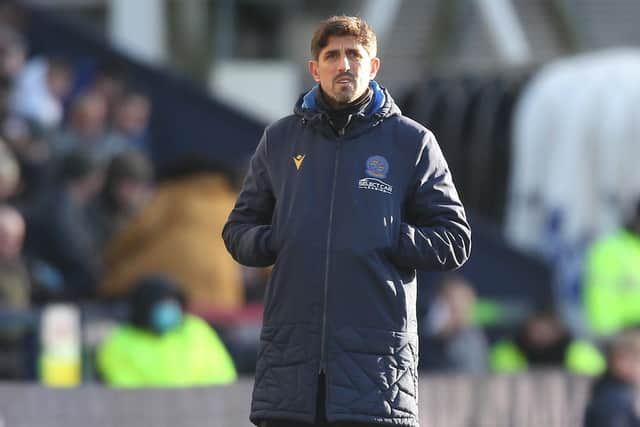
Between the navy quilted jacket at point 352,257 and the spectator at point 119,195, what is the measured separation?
21.0 ft

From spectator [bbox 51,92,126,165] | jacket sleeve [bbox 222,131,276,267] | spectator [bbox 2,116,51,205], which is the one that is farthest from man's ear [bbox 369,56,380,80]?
spectator [bbox 51,92,126,165]

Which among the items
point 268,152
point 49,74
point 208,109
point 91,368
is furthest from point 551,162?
point 268,152

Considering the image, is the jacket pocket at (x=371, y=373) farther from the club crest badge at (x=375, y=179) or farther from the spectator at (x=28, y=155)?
the spectator at (x=28, y=155)

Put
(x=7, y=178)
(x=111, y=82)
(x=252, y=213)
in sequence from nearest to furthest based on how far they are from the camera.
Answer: (x=252, y=213)
(x=7, y=178)
(x=111, y=82)

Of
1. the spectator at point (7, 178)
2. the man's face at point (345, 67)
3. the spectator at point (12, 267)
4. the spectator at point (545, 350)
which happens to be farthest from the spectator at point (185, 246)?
the man's face at point (345, 67)

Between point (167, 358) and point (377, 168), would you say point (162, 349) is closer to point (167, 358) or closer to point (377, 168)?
point (167, 358)

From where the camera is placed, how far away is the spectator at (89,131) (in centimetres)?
1232

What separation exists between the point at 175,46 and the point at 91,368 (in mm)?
9853

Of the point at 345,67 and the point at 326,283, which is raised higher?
the point at 345,67

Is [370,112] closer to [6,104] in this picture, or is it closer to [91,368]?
[91,368]

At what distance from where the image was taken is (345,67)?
185 inches

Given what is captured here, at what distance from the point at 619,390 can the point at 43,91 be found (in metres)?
5.92

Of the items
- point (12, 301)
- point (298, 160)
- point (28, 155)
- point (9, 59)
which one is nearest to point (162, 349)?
point (12, 301)

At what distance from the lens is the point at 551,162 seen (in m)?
15.0
